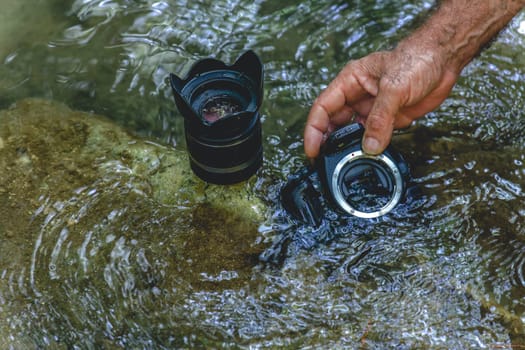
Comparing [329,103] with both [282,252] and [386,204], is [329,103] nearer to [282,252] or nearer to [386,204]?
[386,204]

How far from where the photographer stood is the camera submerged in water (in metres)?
2.31

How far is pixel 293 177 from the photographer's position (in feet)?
8.10

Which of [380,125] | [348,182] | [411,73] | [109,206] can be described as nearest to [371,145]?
[380,125]

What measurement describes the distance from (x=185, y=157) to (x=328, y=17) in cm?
126

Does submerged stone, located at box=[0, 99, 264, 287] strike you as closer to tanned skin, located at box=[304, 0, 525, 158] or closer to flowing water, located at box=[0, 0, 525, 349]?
flowing water, located at box=[0, 0, 525, 349]

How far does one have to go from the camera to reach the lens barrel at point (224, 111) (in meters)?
2.20

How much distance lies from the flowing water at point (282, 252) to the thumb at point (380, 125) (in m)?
0.36

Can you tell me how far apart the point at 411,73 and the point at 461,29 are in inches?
16.5

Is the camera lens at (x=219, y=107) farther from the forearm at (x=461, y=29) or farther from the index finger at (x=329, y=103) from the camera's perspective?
the forearm at (x=461, y=29)

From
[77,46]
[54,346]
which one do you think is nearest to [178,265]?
[54,346]

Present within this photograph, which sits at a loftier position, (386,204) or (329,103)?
(329,103)

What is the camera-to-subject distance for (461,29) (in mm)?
2594

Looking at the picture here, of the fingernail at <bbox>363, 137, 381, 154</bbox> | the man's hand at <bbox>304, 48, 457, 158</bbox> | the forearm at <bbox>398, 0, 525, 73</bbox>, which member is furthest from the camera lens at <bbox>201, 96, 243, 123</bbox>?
the forearm at <bbox>398, 0, 525, 73</bbox>

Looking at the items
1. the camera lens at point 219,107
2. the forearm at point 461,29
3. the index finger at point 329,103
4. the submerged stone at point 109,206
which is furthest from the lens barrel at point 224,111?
→ the forearm at point 461,29
